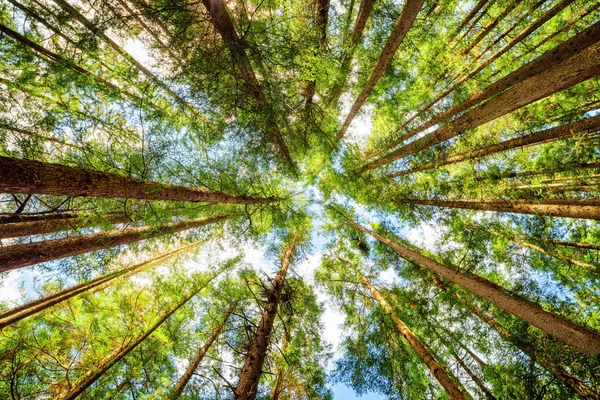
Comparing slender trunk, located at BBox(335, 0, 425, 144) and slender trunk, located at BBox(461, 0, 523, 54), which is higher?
slender trunk, located at BBox(461, 0, 523, 54)

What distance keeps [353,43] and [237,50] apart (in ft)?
12.3

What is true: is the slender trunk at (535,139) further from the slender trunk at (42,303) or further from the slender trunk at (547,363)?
the slender trunk at (42,303)

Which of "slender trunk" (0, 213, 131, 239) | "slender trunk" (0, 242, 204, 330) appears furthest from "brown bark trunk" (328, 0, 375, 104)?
"slender trunk" (0, 242, 204, 330)

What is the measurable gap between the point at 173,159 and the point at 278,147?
416cm

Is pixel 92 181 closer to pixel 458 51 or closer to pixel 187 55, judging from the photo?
pixel 187 55

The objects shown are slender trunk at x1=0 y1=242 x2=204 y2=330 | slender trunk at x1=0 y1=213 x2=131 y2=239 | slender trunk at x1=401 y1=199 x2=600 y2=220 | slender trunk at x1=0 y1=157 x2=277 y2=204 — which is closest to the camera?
slender trunk at x1=0 y1=157 x2=277 y2=204

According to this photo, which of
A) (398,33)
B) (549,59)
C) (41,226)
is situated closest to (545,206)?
(549,59)

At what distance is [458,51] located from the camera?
8609mm

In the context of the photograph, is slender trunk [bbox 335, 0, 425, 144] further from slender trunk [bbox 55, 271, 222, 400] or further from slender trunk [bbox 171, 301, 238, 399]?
slender trunk [bbox 55, 271, 222, 400]

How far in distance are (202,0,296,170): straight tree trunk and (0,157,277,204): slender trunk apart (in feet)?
10.2

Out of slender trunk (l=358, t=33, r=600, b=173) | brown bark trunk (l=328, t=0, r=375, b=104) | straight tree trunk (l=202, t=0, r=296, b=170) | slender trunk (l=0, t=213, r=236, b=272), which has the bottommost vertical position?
slender trunk (l=0, t=213, r=236, b=272)

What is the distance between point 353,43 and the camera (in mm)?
6961

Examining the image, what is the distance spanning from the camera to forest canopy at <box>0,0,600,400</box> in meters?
4.91

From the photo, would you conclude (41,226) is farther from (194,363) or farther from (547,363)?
(547,363)
